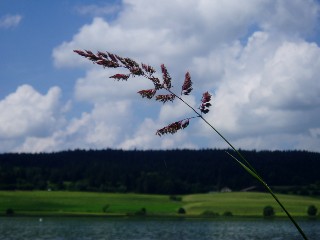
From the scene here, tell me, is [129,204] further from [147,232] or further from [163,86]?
[163,86]

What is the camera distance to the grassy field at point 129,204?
388 feet

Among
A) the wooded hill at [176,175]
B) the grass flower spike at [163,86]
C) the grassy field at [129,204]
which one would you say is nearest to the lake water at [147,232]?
the grassy field at [129,204]

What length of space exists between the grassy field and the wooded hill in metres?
13.2

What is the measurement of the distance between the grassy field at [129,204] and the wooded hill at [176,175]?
43.2 feet

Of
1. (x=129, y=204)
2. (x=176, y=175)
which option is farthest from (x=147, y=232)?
(x=176, y=175)

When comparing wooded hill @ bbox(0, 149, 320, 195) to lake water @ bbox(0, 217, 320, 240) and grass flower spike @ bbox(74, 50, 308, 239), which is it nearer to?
lake water @ bbox(0, 217, 320, 240)

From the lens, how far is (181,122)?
9.64 ft

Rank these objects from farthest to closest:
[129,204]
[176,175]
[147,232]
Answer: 1. [176,175]
2. [129,204]
3. [147,232]

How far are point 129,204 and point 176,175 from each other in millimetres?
43680

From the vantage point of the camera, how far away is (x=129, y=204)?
4993 inches

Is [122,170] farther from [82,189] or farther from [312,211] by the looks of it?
[312,211]

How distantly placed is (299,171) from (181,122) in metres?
157

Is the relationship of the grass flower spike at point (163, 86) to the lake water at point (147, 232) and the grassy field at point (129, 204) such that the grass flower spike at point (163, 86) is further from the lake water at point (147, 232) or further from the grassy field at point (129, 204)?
the grassy field at point (129, 204)

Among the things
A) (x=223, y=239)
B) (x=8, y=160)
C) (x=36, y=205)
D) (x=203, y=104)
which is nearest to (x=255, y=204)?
(x=36, y=205)
